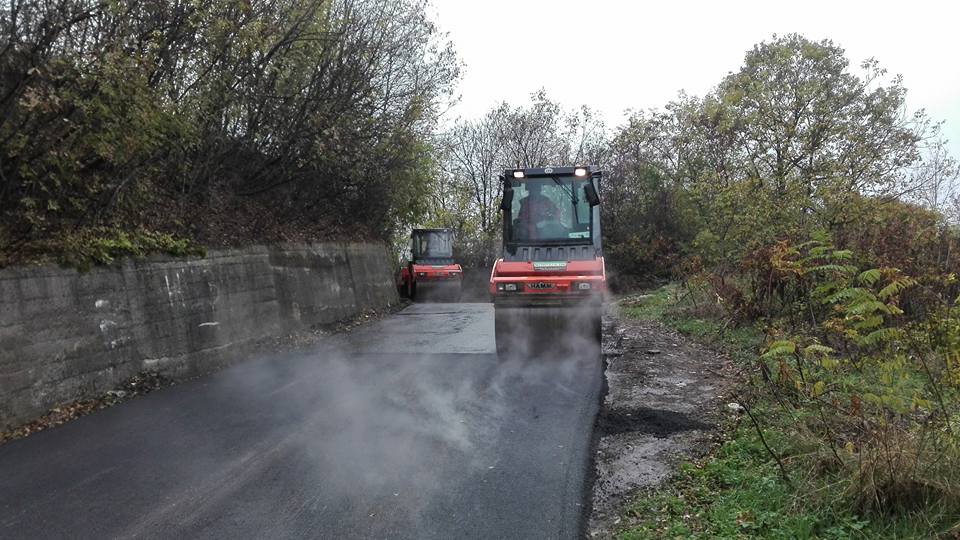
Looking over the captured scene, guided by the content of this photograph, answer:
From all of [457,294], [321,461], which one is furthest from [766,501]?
[457,294]

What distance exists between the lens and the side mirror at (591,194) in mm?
11414

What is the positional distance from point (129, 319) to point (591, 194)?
25.1 ft

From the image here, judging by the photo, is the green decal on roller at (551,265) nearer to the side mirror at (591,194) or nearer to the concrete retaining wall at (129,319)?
the side mirror at (591,194)

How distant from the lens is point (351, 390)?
7.86 metres

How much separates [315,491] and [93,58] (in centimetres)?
598

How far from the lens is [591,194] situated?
1145 cm

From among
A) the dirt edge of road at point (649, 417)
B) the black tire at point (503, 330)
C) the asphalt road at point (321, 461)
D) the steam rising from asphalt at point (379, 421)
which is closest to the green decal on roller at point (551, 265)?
the steam rising from asphalt at point (379, 421)

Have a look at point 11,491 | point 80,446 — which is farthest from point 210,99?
point 11,491

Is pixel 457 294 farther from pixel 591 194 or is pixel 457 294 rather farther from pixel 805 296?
pixel 805 296

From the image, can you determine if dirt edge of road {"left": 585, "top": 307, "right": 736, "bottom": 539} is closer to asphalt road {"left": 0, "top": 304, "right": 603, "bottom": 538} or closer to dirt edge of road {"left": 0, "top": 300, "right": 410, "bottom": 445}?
asphalt road {"left": 0, "top": 304, "right": 603, "bottom": 538}

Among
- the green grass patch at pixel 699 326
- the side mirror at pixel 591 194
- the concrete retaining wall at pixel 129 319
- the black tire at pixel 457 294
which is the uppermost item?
the side mirror at pixel 591 194

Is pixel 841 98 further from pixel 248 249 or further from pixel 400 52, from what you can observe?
pixel 248 249

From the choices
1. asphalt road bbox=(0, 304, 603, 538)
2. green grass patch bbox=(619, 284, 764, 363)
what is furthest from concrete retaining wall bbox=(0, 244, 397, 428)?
green grass patch bbox=(619, 284, 764, 363)

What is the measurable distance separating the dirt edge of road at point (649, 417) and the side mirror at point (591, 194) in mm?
2696
